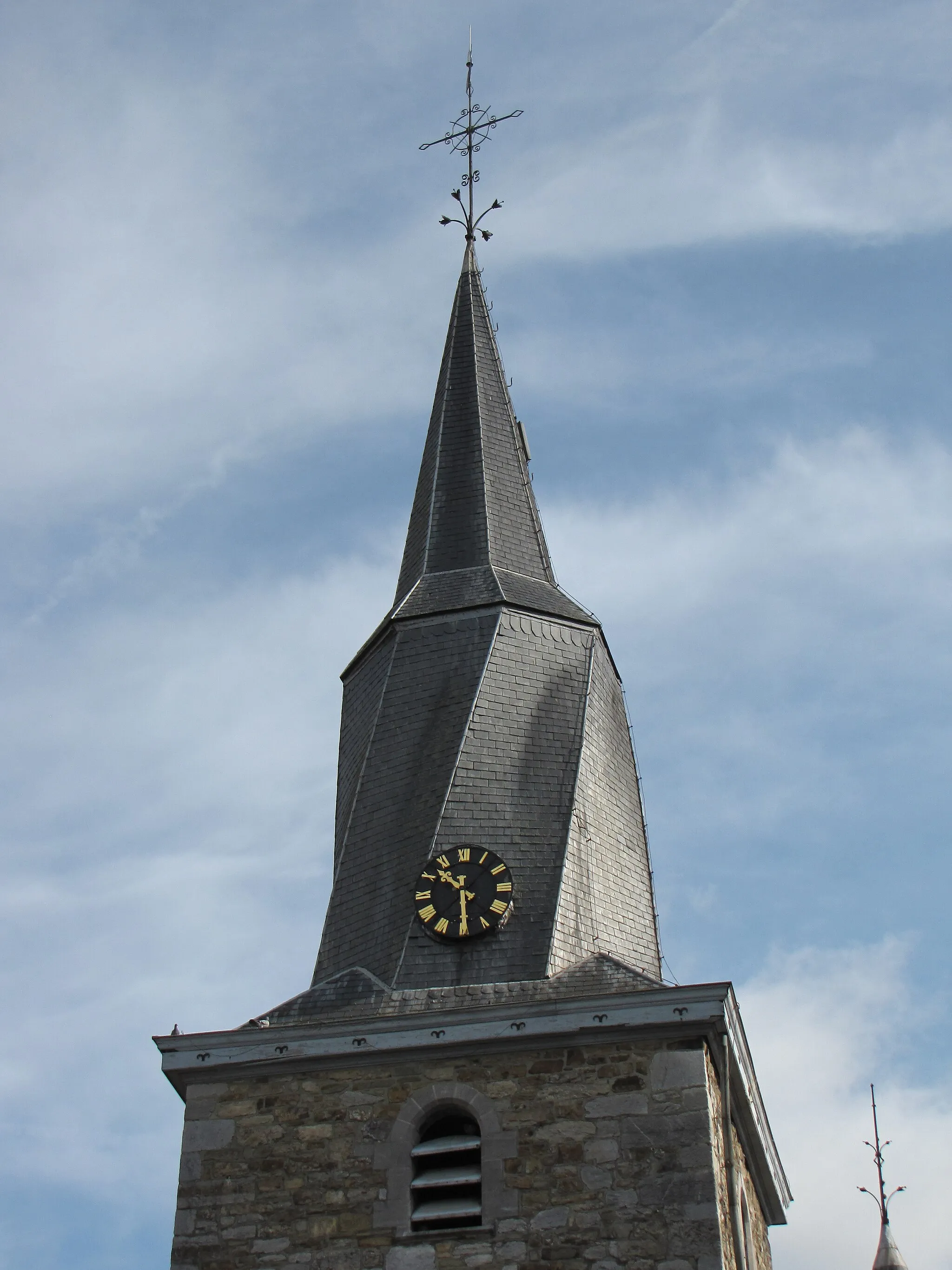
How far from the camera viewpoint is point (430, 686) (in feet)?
76.7

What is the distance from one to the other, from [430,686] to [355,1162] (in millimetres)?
5639

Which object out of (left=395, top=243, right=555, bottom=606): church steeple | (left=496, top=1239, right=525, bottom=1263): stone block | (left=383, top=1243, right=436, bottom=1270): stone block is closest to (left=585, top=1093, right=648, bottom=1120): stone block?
(left=496, top=1239, right=525, bottom=1263): stone block

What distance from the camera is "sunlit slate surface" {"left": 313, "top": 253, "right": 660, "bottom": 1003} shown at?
21.1 meters

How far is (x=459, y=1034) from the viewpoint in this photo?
778 inches

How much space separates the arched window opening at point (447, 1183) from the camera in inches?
746

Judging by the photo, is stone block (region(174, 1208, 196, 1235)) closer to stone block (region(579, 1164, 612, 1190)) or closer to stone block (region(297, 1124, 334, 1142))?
stone block (region(297, 1124, 334, 1142))

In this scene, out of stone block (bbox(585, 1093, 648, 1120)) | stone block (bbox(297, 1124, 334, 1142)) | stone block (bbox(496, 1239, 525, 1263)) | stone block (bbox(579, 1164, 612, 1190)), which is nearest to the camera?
stone block (bbox(496, 1239, 525, 1263))

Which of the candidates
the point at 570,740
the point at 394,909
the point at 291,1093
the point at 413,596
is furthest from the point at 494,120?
the point at 291,1093

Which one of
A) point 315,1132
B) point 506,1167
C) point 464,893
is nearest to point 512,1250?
point 506,1167

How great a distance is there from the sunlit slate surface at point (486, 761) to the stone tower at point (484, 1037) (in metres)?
0.03

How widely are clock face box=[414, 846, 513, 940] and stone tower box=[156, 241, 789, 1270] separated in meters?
0.02

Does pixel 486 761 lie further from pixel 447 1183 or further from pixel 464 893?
pixel 447 1183

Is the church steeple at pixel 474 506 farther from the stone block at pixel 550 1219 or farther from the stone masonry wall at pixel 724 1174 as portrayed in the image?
the stone block at pixel 550 1219

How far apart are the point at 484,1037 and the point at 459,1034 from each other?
0.23 m
